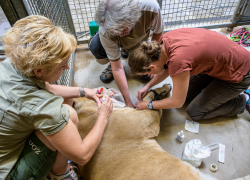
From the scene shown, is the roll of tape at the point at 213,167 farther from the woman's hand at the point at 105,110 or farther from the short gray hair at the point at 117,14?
the short gray hair at the point at 117,14

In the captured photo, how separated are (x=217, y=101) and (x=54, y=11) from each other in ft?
6.69

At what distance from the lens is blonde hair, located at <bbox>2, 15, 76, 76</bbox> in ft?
2.61

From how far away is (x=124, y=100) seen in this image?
184 cm

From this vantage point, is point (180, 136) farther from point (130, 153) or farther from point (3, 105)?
point (3, 105)

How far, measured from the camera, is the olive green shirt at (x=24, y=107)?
84 cm

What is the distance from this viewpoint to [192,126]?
1.80 m

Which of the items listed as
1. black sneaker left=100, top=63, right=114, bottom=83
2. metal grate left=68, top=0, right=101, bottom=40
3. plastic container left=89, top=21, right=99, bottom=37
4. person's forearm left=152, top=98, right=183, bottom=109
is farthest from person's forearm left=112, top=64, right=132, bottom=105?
metal grate left=68, top=0, right=101, bottom=40

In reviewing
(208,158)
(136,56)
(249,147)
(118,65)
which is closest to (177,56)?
(136,56)

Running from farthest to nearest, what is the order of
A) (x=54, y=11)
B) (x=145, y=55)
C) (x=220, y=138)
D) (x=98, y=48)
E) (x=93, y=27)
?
(x=93, y=27)
(x=98, y=48)
(x=54, y=11)
(x=220, y=138)
(x=145, y=55)

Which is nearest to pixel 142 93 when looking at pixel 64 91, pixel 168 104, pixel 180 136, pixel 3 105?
pixel 168 104

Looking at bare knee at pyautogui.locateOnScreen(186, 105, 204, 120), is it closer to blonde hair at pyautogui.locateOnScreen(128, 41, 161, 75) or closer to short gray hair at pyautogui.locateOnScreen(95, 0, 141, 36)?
blonde hair at pyautogui.locateOnScreen(128, 41, 161, 75)

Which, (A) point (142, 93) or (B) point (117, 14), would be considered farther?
(A) point (142, 93)

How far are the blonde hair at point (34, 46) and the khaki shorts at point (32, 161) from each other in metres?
0.47

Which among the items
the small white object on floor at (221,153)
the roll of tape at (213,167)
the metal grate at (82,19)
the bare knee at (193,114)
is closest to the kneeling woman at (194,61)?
the bare knee at (193,114)
